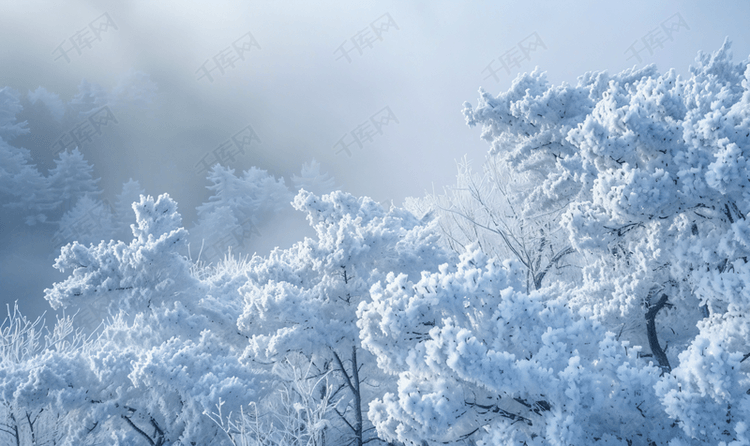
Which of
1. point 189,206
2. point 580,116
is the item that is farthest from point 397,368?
point 189,206

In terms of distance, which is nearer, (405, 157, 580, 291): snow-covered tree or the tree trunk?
the tree trunk

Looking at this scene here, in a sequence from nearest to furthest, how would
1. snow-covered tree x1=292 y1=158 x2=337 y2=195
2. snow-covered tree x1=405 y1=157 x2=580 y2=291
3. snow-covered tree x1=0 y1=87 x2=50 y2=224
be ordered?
snow-covered tree x1=405 y1=157 x2=580 y2=291
snow-covered tree x1=0 y1=87 x2=50 y2=224
snow-covered tree x1=292 y1=158 x2=337 y2=195

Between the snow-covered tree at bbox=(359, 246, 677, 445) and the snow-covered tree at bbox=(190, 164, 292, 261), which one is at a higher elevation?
the snow-covered tree at bbox=(190, 164, 292, 261)

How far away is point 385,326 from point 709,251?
4545 mm

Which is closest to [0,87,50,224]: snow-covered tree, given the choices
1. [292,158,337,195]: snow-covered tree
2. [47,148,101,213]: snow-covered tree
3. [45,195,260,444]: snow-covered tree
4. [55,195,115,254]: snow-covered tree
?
[47,148,101,213]: snow-covered tree

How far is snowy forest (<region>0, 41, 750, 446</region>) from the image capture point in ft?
13.2

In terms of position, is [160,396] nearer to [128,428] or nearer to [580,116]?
[128,428]

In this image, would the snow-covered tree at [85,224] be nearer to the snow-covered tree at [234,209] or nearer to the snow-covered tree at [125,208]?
the snow-covered tree at [125,208]

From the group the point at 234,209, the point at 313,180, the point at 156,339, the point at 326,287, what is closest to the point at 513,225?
the point at 326,287

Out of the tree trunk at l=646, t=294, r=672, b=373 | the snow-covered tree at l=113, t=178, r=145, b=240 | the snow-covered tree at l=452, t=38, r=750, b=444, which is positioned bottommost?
the tree trunk at l=646, t=294, r=672, b=373

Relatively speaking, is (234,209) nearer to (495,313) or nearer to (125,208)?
(125,208)

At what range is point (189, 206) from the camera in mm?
37250

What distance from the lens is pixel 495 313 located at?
448cm

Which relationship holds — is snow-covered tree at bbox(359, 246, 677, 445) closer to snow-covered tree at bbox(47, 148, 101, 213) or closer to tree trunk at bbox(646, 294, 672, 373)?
tree trunk at bbox(646, 294, 672, 373)
